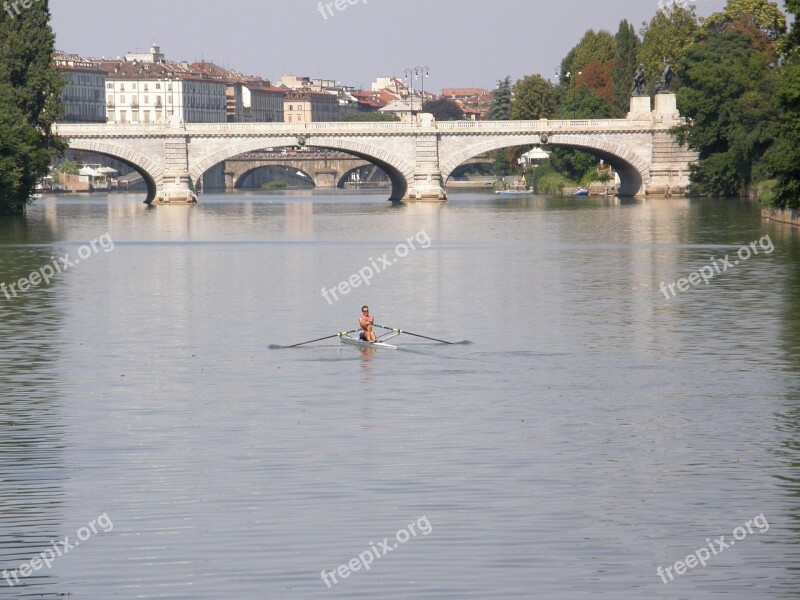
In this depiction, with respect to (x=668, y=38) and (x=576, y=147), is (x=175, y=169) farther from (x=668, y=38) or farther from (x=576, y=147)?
(x=668, y=38)

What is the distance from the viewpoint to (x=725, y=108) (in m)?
89.6

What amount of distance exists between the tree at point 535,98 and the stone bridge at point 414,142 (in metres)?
33.5

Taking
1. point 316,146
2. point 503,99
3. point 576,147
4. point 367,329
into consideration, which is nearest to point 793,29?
point 367,329

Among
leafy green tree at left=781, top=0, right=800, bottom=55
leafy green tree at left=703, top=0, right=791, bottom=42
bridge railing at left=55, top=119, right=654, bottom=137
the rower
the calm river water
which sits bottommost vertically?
the calm river water

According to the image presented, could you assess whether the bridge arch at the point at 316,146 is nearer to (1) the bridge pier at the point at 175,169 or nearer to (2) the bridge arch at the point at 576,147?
(1) the bridge pier at the point at 175,169

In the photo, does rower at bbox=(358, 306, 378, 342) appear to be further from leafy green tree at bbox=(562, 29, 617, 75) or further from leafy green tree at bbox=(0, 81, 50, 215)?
leafy green tree at bbox=(562, 29, 617, 75)

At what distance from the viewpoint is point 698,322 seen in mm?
31750

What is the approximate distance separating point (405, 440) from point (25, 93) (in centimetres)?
6130

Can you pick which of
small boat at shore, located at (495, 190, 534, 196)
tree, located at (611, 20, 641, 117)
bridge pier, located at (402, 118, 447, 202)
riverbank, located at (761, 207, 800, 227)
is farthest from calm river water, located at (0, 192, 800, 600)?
small boat at shore, located at (495, 190, 534, 196)

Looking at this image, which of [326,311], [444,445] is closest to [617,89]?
[326,311]

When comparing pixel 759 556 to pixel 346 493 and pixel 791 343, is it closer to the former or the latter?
pixel 346 493

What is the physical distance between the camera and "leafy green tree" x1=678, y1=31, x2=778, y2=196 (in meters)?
83.6

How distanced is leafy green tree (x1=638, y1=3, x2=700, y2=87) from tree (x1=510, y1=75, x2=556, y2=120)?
1979 cm

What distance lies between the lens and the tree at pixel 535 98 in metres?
136
